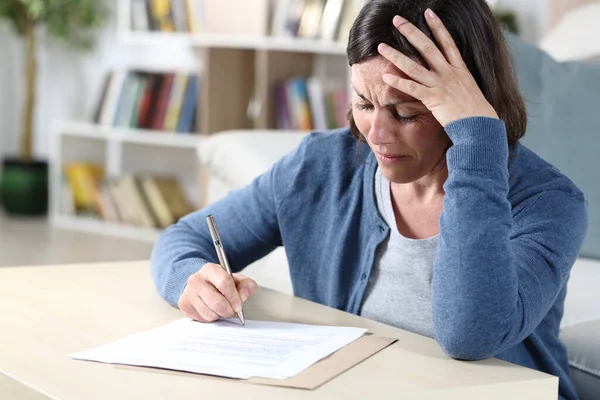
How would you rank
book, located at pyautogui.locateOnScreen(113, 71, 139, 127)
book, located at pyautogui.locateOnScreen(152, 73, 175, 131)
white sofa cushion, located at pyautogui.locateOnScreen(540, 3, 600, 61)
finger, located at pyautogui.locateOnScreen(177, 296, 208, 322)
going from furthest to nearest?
book, located at pyautogui.locateOnScreen(113, 71, 139, 127) < book, located at pyautogui.locateOnScreen(152, 73, 175, 131) < white sofa cushion, located at pyautogui.locateOnScreen(540, 3, 600, 61) < finger, located at pyautogui.locateOnScreen(177, 296, 208, 322)

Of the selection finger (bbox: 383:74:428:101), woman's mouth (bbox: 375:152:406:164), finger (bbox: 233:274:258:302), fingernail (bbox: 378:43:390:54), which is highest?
fingernail (bbox: 378:43:390:54)

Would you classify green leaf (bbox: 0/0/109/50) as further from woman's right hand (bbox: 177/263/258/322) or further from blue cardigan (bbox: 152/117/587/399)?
woman's right hand (bbox: 177/263/258/322)

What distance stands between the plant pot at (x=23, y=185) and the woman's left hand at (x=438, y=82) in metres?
4.22

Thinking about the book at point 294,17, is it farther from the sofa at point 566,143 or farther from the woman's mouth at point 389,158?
the woman's mouth at point 389,158

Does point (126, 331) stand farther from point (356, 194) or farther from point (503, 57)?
point (503, 57)

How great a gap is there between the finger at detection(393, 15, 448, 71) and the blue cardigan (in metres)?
0.07

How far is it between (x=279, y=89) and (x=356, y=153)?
8.94ft

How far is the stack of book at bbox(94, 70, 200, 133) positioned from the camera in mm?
4488

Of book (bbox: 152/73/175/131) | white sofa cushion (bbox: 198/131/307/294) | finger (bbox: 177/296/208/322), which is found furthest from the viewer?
book (bbox: 152/73/175/131)

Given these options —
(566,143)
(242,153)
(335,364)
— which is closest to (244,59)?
(242,153)

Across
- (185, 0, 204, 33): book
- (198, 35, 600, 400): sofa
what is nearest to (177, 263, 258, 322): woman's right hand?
(198, 35, 600, 400): sofa

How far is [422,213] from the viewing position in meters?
1.33

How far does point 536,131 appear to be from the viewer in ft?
6.40

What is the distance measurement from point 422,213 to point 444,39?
10.9 inches
